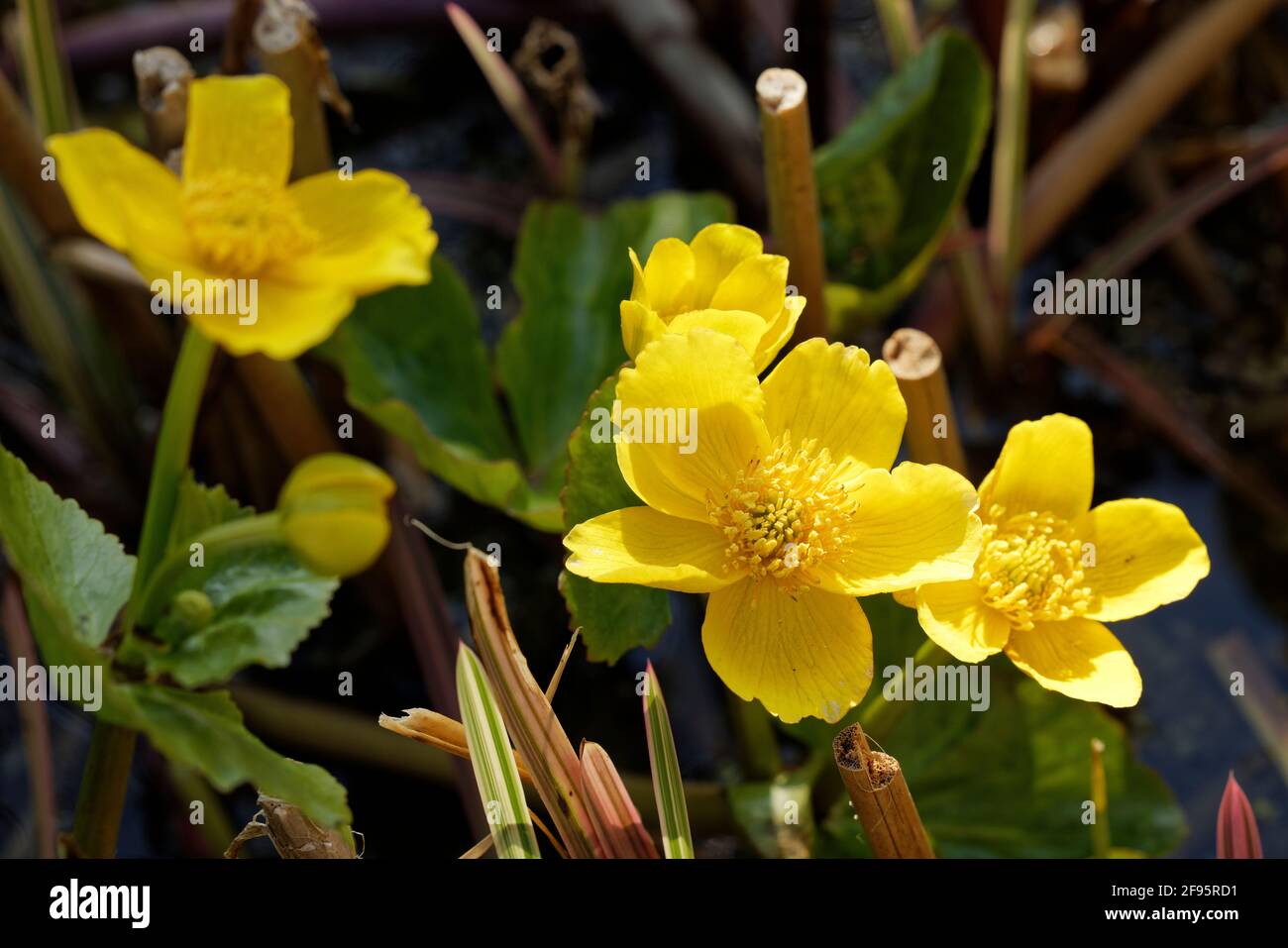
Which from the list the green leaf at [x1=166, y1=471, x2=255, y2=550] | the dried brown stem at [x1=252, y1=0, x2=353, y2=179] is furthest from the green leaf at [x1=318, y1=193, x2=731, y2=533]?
the green leaf at [x1=166, y1=471, x2=255, y2=550]

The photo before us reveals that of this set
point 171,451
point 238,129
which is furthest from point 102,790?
point 238,129

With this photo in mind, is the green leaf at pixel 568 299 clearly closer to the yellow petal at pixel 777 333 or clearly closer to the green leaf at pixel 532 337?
the green leaf at pixel 532 337

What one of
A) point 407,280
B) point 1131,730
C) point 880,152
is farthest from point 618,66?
point 407,280

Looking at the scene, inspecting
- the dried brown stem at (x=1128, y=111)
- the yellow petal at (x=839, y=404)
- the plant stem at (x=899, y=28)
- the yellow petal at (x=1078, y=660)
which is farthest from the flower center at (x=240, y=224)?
the dried brown stem at (x=1128, y=111)

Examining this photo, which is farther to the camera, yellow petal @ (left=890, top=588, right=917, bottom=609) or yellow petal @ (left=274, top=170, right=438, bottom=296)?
yellow petal @ (left=890, top=588, right=917, bottom=609)

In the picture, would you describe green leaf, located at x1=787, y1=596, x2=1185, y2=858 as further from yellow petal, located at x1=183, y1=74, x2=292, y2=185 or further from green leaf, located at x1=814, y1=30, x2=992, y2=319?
yellow petal, located at x1=183, y1=74, x2=292, y2=185

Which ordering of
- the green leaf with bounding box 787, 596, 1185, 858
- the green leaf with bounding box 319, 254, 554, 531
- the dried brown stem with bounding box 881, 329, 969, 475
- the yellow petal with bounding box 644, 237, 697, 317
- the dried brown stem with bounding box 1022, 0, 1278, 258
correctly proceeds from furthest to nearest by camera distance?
the dried brown stem with bounding box 1022, 0, 1278, 258 < the green leaf with bounding box 319, 254, 554, 531 < the green leaf with bounding box 787, 596, 1185, 858 < the dried brown stem with bounding box 881, 329, 969, 475 < the yellow petal with bounding box 644, 237, 697, 317
